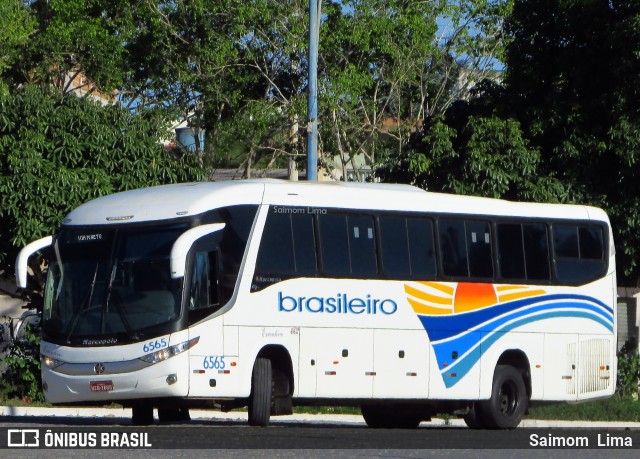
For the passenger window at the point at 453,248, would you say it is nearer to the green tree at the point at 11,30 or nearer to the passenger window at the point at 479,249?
the passenger window at the point at 479,249

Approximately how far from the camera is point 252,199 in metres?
16.5

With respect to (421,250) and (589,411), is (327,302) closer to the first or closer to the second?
(421,250)

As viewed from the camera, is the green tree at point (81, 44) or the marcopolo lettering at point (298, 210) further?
the green tree at point (81, 44)

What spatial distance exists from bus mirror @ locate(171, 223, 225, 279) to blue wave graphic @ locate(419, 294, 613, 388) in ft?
12.5

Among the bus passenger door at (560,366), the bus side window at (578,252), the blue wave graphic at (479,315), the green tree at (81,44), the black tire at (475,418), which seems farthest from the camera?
the green tree at (81,44)

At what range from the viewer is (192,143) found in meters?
39.4

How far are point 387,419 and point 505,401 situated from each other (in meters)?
1.82

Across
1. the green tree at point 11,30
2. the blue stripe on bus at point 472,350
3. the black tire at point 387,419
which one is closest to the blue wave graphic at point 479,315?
the blue stripe on bus at point 472,350

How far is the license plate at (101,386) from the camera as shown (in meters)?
15.4

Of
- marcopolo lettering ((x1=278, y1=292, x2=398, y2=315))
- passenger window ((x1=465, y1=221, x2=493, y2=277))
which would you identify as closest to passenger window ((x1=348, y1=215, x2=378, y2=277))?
marcopolo lettering ((x1=278, y1=292, x2=398, y2=315))

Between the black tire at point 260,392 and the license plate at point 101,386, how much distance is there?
1776 mm

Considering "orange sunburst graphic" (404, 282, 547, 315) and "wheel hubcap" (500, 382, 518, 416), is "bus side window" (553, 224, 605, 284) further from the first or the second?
"wheel hubcap" (500, 382, 518, 416)

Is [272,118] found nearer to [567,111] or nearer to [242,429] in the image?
[567,111]

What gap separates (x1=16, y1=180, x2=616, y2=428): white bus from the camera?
1556 cm
